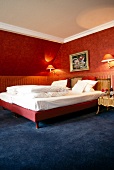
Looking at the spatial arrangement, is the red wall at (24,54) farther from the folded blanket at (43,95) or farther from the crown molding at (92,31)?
the folded blanket at (43,95)

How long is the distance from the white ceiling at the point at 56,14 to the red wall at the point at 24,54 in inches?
16.4

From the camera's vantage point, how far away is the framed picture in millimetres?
4802

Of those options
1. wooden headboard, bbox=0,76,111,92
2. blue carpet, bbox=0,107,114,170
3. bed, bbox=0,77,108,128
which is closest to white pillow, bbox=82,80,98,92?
wooden headboard, bbox=0,76,111,92

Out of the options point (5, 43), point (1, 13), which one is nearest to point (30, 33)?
point (5, 43)

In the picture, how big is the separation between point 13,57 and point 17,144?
3.42m

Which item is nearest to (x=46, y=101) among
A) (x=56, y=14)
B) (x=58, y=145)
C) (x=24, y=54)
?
(x=58, y=145)

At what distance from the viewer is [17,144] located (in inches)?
74.1

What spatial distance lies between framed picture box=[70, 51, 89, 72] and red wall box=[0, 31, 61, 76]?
38.3 inches

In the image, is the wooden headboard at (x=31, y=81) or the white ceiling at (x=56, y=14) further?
the wooden headboard at (x=31, y=81)

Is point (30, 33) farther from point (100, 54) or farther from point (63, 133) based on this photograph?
point (63, 133)

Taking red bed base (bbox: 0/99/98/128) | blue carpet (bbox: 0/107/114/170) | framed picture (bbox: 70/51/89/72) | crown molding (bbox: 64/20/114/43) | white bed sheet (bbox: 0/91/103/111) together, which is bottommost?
blue carpet (bbox: 0/107/114/170)

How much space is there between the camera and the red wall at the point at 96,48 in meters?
4.15

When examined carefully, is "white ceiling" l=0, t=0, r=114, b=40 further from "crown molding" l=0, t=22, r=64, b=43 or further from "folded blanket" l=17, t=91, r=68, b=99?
"folded blanket" l=17, t=91, r=68, b=99

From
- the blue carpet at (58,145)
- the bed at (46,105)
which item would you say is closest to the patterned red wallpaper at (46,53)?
the bed at (46,105)
